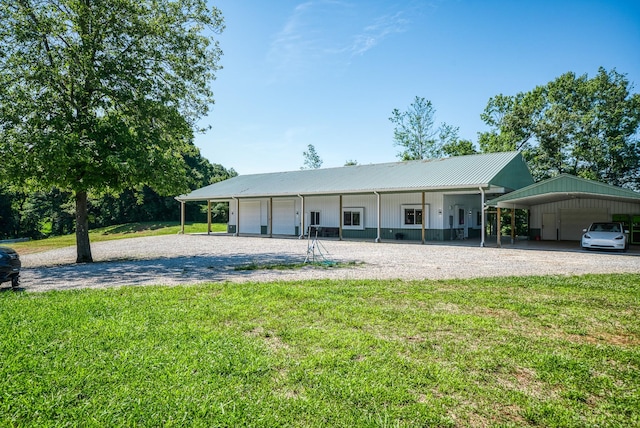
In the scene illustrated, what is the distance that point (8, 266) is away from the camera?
748 cm

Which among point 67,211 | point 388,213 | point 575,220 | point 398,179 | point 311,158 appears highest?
point 311,158

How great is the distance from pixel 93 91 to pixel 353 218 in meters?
16.2

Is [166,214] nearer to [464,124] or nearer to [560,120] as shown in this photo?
[464,124]

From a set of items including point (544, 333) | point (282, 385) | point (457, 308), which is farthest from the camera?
point (457, 308)

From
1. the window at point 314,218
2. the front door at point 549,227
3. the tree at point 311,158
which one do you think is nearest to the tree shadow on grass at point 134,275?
the window at point 314,218

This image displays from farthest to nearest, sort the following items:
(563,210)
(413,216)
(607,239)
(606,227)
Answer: (563,210) < (413,216) < (606,227) < (607,239)

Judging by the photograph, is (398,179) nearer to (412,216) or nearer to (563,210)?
(412,216)

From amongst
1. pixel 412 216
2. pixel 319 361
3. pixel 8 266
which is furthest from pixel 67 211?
pixel 319 361

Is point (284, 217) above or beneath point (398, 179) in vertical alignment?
beneath

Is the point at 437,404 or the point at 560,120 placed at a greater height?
the point at 560,120

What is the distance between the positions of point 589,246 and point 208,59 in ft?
57.6

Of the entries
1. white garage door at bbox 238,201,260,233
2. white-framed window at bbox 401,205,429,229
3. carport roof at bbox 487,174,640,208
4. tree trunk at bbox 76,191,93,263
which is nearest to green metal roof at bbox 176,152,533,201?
white garage door at bbox 238,201,260,233

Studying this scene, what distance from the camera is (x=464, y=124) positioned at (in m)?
42.7

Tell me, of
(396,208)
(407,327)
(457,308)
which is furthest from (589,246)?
(407,327)
